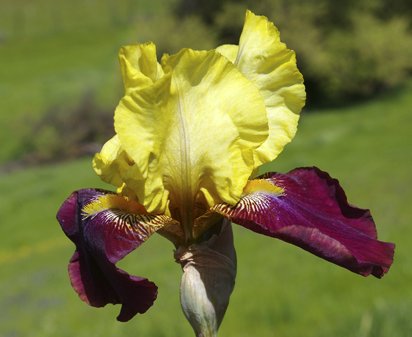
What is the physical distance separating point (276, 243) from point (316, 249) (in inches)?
264

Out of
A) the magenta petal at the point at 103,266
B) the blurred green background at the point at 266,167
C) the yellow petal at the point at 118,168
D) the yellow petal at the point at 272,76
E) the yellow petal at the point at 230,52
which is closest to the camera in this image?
the magenta petal at the point at 103,266

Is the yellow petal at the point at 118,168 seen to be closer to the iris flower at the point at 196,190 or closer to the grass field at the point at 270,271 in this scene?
the iris flower at the point at 196,190

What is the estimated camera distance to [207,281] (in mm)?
1356

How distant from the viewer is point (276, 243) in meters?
7.86

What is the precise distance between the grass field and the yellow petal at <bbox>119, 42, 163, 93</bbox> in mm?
1522

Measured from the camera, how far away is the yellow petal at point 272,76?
1.56 meters

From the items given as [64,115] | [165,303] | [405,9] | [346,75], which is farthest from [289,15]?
[165,303]

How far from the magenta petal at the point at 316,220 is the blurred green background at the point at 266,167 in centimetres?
125

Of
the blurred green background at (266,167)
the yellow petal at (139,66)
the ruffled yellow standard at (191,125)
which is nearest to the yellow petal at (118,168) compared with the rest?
the ruffled yellow standard at (191,125)

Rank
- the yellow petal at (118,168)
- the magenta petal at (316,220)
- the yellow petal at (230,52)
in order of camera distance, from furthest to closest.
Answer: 1. the yellow petal at (230,52)
2. the yellow petal at (118,168)
3. the magenta petal at (316,220)

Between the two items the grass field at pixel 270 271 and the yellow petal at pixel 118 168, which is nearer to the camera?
the yellow petal at pixel 118 168

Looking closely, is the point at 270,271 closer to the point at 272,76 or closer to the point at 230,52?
the point at 230,52

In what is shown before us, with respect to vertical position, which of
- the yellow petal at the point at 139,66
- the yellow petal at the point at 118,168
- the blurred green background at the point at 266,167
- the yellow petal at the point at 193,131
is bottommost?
the blurred green background at the point at 266,167

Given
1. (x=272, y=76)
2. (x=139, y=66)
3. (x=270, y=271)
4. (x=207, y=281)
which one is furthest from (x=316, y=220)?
(x=270, y=271)
